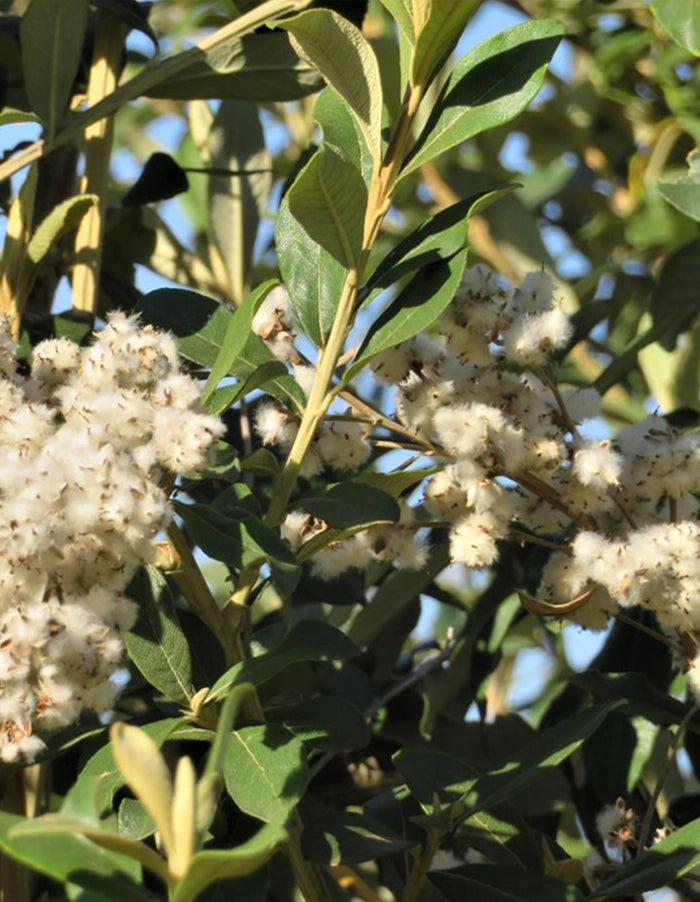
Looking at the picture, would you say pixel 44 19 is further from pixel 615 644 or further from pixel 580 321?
pixel 615 644

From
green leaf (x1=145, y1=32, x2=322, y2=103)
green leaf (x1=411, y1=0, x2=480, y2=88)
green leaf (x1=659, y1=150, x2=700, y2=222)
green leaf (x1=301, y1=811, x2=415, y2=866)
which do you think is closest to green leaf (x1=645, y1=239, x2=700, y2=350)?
green leaf (x1=659, y1=150, x2=700, y2=222)

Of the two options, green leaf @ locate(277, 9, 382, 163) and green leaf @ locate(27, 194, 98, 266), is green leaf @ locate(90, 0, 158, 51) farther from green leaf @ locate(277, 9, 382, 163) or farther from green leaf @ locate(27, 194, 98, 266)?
green leaf @ locate(277, 9, 382, 163)

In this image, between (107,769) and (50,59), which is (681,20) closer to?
(50,59)

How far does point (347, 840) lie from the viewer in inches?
40.7

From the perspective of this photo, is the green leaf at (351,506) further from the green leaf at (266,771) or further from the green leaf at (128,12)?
the green leaf at (128,12)

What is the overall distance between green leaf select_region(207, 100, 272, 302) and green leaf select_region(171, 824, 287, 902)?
1090mm

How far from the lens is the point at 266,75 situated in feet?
4.60

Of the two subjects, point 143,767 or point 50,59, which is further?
point 50,59

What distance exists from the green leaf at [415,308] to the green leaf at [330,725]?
0.23 metres

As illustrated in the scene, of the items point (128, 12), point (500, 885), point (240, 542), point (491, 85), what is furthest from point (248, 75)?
point (500, 885)

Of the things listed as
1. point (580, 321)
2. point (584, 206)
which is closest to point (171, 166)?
point (580, 321)

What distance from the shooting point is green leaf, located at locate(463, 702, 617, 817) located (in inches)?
40.0

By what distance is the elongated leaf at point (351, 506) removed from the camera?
98 cm

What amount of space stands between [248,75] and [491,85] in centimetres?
39
